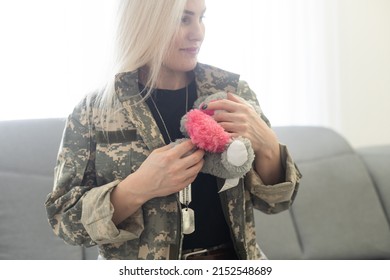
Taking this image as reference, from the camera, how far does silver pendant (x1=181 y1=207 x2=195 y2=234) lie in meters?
0.84

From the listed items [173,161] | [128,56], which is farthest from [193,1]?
[173,161]

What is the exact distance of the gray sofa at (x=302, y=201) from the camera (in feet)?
4.59

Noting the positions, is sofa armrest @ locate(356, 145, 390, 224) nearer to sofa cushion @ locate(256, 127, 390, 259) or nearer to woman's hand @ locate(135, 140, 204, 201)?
sofa cushion @ locate(256, 127, 390, 259)

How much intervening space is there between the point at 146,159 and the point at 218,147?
0.14 m

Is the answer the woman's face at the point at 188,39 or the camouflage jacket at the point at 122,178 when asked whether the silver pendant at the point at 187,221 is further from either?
the woman's face at the point at 188,39

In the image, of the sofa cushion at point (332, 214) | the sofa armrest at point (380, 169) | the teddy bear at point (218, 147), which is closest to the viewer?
the teddy bear at point (218, 147)

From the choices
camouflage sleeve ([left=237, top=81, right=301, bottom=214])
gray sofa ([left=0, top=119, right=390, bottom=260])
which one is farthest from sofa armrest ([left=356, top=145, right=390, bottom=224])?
camouflage sleeve ([left=237, top=81, right=301, bottom=214])

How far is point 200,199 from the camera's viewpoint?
2.92ft

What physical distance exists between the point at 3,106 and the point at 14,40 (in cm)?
24

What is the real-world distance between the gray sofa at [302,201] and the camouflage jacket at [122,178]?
1.93 ft

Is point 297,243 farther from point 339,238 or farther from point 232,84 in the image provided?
point 232,84

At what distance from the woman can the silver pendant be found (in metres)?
0.01

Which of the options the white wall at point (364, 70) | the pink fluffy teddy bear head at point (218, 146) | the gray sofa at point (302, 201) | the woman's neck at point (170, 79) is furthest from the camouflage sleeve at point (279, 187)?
the white wall at point (364, 70)

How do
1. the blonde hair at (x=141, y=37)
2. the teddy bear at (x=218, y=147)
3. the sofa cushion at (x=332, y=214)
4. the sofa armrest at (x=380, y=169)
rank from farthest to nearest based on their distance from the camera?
the sofa armrest at (x=380, y=169), the sofa cushion at (x=332, y=214), the blonde hair at (x=141, y=37), the teddy bear at (x=218, y=147)
